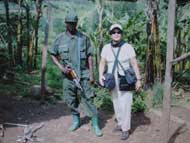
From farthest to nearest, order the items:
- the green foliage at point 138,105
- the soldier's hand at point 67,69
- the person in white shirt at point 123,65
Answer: the green foliage at point 138,105 < the soldier's hand at point 67,69 < the person in white shirt at point 123,65

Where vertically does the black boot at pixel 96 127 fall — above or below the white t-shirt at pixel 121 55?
below

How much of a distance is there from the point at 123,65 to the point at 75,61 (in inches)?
28.7

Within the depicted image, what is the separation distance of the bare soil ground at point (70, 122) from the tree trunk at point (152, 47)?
1136 millimetres

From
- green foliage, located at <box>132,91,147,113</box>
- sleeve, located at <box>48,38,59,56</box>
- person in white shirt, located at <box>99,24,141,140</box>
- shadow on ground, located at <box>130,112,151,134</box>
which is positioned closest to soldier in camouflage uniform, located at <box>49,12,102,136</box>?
sleeve, located at <box>48,38,59,56</box>

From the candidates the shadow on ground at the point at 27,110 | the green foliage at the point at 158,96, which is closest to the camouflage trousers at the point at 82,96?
the shadow on ground at the point at 27,110

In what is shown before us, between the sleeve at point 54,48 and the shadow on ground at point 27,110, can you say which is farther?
the shadow on ground at point 27,110

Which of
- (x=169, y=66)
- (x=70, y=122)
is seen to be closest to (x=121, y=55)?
(x=169, y=66)

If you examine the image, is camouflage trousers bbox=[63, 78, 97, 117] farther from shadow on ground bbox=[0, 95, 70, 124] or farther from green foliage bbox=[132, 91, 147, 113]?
green foliage bbox=[132, 91, 147, 113]

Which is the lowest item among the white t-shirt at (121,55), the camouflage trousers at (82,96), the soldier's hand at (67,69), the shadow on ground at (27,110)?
the shadow on ground at (27,110)

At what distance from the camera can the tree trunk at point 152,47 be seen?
8.32 m

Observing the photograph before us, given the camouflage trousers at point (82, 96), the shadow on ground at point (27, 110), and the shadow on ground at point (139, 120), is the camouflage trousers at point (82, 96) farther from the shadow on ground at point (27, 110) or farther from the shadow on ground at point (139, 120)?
the shadow on ground at point (27, 110)

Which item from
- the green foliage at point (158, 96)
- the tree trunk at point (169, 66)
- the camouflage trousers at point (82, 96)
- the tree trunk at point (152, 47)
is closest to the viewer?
the tree trunk at point (169, 66)

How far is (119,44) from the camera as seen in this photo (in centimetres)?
564

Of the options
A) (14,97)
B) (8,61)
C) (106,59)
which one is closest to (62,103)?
(14,97)
